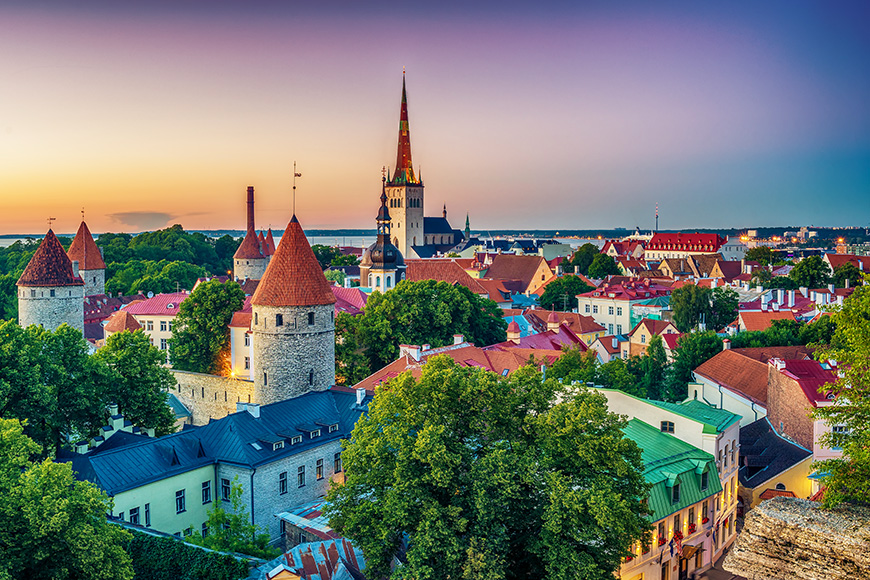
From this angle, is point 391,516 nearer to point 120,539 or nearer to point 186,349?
point 120,539

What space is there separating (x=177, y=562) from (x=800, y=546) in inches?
527

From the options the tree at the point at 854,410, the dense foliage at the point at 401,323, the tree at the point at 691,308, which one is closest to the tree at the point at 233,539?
the tree at the point at 854,410

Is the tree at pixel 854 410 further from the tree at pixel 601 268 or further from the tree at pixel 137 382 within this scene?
the tree at pixel 601 268

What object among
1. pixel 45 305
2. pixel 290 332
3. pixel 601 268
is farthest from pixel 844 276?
pixel 45 305

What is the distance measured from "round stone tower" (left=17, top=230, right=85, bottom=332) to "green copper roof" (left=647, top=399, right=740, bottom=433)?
3254cm

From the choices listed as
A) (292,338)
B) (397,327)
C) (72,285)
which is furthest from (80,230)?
(292,338)

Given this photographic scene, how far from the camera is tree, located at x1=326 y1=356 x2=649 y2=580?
15.2 metres

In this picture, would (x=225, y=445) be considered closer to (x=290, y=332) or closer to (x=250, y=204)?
(x=290, y=332)

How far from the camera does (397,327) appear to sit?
4169 centimetres

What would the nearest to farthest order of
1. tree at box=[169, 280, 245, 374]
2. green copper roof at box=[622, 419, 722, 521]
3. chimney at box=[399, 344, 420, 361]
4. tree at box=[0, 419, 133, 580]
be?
1. tree at box=[0, 419, 133, 580]
2. green copper roof at box=[622, 419, 722, 521]
3. chimney at box=[399, 344, 420, 361]
4. tree at box=[169, 280, 245, 374]

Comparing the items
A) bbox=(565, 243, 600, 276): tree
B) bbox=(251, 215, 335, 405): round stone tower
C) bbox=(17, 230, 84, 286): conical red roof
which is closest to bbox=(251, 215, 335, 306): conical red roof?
bbox=(251, 215, 335, 405): round stone tower

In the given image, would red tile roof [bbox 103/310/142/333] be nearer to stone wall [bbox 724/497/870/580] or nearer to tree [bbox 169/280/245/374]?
tree [bbox 169/280/245/374]

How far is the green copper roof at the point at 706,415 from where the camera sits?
2564cm

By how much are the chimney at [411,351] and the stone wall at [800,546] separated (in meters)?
23.7
